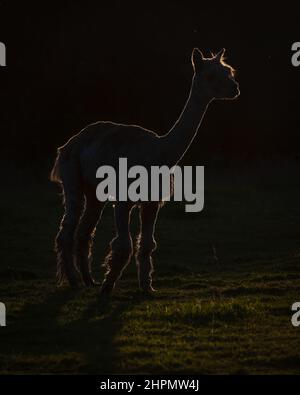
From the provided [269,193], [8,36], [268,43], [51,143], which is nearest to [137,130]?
[269,193]

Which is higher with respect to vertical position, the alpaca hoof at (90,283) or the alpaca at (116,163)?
the alpaca at (116,163)

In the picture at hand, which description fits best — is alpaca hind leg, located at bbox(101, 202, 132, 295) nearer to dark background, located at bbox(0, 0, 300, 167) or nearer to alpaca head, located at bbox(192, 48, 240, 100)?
alpaca head, located at bbox(192, 48, 240, 100)

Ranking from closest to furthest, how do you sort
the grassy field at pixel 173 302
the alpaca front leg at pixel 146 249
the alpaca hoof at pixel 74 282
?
the grassy field at pixel 173 302 < the alpaca front leg at pixel 146 249 < the alpaca hoof at pixel 74 282

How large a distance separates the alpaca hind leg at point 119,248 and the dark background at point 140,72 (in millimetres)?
14277

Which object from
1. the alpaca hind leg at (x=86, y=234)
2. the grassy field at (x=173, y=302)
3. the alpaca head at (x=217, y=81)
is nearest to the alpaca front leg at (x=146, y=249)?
the grassy field at (x=173, y=302)

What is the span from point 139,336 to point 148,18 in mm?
27934

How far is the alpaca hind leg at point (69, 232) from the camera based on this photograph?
11469mm

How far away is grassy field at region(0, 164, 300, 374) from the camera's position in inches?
309

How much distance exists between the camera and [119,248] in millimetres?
10625

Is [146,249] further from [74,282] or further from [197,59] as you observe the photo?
[197,59]

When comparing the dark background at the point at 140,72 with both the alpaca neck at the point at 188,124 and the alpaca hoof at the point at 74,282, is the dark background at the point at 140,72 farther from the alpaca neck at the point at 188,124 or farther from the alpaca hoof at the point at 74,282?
the alpaca neck at the point at 188,124

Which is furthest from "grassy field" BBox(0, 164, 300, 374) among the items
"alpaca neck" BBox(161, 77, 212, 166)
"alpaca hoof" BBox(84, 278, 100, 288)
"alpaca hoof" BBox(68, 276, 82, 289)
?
"alpaca neck" BBox(161, 77, 212, 166)

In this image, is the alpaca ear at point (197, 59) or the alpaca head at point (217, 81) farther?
the alpaca ear at point (197, 59)

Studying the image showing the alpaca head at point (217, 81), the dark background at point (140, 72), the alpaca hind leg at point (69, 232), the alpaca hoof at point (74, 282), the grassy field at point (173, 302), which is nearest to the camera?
the grassy field at point (173, 302)
